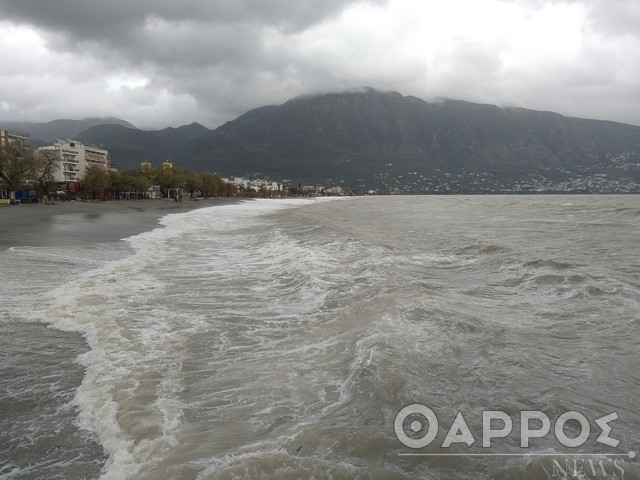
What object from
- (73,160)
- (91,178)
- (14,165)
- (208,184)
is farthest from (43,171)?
(208,184)

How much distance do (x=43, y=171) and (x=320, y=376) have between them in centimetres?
7145

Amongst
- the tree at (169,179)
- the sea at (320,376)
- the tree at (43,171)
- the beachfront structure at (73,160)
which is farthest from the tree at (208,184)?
the sea at (320,376)

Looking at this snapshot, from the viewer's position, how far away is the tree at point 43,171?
61278 mm

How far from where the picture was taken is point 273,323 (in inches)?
348

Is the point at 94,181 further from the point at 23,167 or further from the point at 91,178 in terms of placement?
the point at 23,167

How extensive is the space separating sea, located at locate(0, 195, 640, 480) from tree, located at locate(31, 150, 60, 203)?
58032 mm

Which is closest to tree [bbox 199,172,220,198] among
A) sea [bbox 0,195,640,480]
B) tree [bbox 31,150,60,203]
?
tree [bbox 31,150,60,203]

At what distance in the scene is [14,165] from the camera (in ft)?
192

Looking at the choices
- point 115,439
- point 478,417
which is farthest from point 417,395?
point 115,439

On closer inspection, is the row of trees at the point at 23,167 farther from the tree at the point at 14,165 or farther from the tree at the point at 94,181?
the tree at the point at 94,181

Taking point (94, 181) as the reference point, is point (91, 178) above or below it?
above

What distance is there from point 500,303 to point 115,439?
8.55 metres

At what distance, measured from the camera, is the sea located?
13.8 ft

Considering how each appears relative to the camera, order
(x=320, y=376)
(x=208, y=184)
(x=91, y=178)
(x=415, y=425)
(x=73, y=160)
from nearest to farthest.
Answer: (x=415, y=425) < (x=320, y=376) < (x=91, y=178) < (x=73, y=160) < (x=208, y=184)
